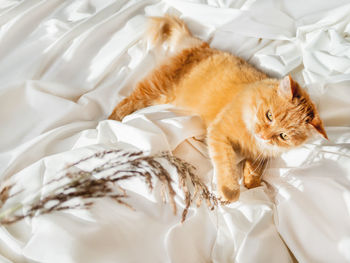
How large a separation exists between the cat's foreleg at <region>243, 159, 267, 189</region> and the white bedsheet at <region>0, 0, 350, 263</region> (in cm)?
4

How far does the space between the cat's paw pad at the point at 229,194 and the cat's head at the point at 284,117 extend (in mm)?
266

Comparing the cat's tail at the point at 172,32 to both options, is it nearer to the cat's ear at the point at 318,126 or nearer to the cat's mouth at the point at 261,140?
the cat's mouth at the point at 261,140

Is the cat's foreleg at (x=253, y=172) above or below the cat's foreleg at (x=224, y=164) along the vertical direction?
below

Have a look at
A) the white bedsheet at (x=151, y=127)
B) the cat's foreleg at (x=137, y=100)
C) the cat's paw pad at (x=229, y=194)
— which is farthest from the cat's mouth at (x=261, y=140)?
the cat's foreleg at (x=137, y=100)

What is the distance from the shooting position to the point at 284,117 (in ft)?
3.77

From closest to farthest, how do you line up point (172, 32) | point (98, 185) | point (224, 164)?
point (98, 185), point (224, 164), point (172, 32)

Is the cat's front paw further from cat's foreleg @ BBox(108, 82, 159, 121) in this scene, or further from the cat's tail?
the cat's tail

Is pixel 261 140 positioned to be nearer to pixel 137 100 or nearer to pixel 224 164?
pixel 224 164

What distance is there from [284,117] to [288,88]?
0.12 meters

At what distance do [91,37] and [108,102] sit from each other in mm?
369

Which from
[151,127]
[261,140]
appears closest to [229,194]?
[261,140]

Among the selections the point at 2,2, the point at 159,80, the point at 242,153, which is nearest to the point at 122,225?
the point at 242,153

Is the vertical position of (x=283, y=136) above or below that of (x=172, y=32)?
below

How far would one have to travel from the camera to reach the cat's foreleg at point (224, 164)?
1.04m
